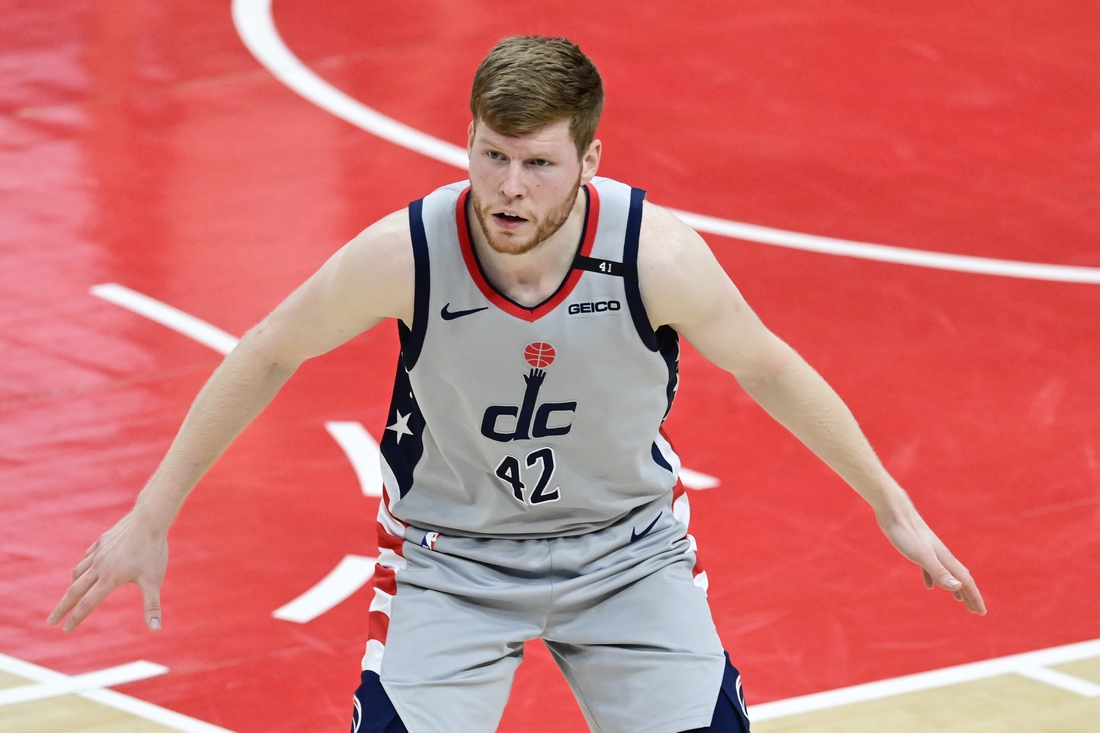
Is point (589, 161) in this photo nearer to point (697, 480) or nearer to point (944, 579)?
point (944, 579)

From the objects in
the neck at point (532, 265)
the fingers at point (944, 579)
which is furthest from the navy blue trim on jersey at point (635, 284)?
the fingers at point (944, 579)

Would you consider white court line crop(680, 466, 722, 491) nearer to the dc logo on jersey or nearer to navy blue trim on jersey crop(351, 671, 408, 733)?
the dc logo on jersey

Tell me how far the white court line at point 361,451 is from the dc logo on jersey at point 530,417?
262 centimetres

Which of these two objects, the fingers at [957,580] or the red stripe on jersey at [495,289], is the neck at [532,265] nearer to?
the red stripe on jersey at [495,289]

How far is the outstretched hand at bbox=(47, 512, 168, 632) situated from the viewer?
3850mm

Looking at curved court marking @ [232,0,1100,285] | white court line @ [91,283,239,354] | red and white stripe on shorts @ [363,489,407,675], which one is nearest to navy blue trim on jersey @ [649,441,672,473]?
red and white stripe on shorts @ [363,489,407,675]

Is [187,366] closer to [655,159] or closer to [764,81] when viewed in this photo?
[655,159]

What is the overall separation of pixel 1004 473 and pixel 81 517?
12.3ft

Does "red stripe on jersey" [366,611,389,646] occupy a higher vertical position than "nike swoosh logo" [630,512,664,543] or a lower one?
lower

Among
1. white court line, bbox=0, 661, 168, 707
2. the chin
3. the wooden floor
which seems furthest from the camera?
white court line, bbox=0, 661, 168, 707

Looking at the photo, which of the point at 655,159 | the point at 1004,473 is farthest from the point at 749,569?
the point at 655,159

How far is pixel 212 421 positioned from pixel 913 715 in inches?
102

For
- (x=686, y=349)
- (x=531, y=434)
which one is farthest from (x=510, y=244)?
(x=686, y=349)

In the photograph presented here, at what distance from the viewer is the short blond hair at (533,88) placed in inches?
139
